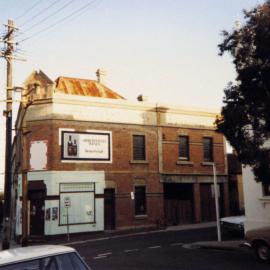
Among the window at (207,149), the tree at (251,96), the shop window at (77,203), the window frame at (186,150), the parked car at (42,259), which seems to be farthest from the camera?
the window at (207,149)

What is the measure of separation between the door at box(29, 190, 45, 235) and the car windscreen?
21471 millimetres

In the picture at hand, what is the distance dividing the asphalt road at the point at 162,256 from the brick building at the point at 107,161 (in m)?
6.60

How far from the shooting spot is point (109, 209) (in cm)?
2962

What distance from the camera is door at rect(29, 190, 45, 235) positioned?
27.6m

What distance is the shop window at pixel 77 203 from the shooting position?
2770 cm

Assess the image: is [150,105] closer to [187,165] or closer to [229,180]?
[187,165]

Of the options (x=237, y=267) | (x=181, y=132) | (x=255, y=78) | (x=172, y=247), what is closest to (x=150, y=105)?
(x=181, y=132)

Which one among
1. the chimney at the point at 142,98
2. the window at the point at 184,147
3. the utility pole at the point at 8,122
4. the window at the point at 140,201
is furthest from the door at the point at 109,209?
the utility pole at the point at 8,122

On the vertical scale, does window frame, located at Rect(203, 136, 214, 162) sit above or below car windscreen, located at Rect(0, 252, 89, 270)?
above

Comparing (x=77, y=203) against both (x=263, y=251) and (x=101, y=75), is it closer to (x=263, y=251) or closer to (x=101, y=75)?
(x=101, y=75)

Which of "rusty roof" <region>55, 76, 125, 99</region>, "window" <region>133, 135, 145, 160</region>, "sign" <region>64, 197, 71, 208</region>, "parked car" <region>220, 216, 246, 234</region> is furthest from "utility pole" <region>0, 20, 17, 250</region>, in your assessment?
"window" <region>133, 135, 145, 160</region>

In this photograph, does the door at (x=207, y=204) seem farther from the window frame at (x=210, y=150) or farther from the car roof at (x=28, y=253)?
the car roof at (x=28, y=253)

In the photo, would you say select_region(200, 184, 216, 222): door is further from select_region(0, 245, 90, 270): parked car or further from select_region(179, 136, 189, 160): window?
select_region(0, 245, 90, 270): parked car

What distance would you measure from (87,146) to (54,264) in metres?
22.9
